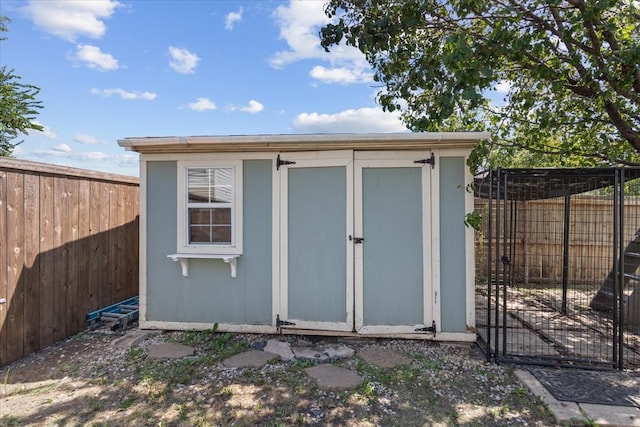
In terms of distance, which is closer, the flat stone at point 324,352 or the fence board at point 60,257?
the flat stone at point 324,352

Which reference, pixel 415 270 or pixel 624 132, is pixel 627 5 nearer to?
pixel 624 132

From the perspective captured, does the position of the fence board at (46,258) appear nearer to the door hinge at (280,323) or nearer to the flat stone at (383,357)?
the door hinge at (280,323)

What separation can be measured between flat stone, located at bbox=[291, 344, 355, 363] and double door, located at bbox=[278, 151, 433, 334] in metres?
0.20

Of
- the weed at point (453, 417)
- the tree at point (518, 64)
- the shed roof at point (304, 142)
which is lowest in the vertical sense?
the weed at point (453, 417)

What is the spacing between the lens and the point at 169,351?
3.33m

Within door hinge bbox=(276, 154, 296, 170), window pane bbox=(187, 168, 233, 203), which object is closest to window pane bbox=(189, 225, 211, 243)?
window pane bbox=(187, 168, 233, 203)

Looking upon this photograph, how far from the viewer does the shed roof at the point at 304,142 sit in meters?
3.38

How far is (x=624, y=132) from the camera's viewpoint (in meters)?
4.25

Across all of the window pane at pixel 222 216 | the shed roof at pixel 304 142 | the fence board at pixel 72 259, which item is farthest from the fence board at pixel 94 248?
the window pane at pixel 222 216

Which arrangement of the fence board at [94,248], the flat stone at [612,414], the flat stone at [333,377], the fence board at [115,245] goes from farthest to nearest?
the fence board at [115,245] → the fence board at [94,248] → the flat stone at [333,377] → the flat stone at [612,414]

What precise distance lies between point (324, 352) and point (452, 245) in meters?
1.69

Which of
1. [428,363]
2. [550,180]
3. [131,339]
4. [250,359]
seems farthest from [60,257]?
[550,180]

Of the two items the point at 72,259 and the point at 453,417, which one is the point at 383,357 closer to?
the point at 453,417

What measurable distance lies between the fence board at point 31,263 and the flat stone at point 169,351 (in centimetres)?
116
